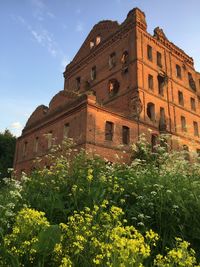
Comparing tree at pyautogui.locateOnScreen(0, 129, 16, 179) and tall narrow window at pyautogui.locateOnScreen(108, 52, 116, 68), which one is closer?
tall narrow window at pyautogui.locateOnScreen(108, 52, 116, 68)

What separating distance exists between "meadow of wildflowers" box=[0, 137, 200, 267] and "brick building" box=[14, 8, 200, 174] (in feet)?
47.5

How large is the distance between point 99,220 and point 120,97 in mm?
23542

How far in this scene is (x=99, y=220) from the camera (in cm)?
419

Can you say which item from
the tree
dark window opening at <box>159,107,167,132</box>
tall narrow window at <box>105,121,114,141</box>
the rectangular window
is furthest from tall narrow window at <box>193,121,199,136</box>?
the tree

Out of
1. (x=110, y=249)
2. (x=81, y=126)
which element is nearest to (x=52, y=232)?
(x=110, y=249)

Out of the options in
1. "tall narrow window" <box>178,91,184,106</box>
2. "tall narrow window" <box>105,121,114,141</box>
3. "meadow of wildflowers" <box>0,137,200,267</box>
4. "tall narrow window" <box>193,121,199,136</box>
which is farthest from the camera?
"tall narrow window" <box>178,91,184,106</box>

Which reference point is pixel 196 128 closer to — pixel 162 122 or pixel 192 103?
pixel 192 103

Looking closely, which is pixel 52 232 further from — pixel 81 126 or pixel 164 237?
pixel 81 126

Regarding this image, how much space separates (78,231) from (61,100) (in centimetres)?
2221

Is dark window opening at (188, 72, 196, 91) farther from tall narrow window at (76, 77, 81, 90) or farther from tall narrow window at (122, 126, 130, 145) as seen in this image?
tall narrow window at (122, 126, 130, 145)

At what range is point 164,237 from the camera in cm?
468

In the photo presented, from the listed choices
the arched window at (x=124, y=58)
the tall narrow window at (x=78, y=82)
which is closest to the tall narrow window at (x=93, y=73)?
the tall narrow window at (x=78, y=82)

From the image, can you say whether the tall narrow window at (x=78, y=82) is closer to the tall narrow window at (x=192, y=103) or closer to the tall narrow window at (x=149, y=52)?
the tall narrow window at (x=149, y=52)

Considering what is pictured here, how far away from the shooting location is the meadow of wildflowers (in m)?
3.29
